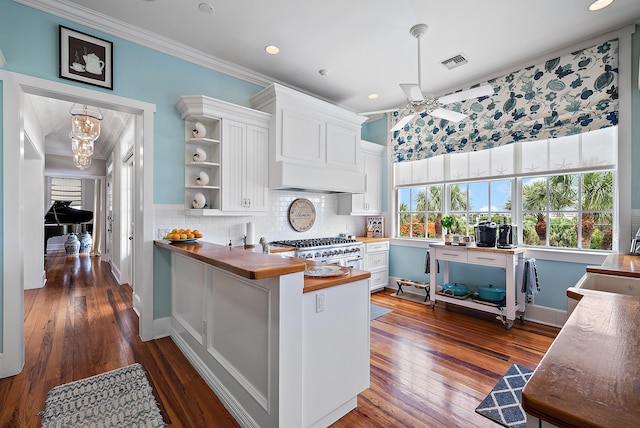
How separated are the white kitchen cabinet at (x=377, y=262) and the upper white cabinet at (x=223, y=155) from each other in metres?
1.96

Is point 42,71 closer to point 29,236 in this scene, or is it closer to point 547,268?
point 29,236

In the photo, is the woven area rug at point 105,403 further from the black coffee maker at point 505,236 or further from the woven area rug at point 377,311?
the black coffee maker at point 505,236

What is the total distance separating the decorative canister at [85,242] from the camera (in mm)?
9047

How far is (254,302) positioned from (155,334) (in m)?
2.00

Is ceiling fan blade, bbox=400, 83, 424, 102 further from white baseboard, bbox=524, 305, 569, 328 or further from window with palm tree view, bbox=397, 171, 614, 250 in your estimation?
white baseboard, bbox=524, 305, 569, 328

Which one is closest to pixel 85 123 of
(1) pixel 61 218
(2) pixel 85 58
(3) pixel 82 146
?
(3) pixel 82 146

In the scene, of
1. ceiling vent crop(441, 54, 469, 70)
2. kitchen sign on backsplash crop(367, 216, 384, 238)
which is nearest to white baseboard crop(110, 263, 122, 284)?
kitchen sign on backsplash crop(367, 216, 384, 238)

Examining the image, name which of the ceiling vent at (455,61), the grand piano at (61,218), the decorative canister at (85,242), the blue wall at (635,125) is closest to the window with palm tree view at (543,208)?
the blue wall at (635,125)

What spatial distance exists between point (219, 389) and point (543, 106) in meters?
4.21

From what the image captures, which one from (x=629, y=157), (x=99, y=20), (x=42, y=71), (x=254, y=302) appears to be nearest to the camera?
(x=254, y=302)

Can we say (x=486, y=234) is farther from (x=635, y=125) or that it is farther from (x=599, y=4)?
(x=599, y=4)

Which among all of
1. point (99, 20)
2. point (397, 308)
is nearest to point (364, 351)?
point (397, 308)

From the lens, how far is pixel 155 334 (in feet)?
9.87

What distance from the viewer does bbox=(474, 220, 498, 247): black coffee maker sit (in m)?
3.51
